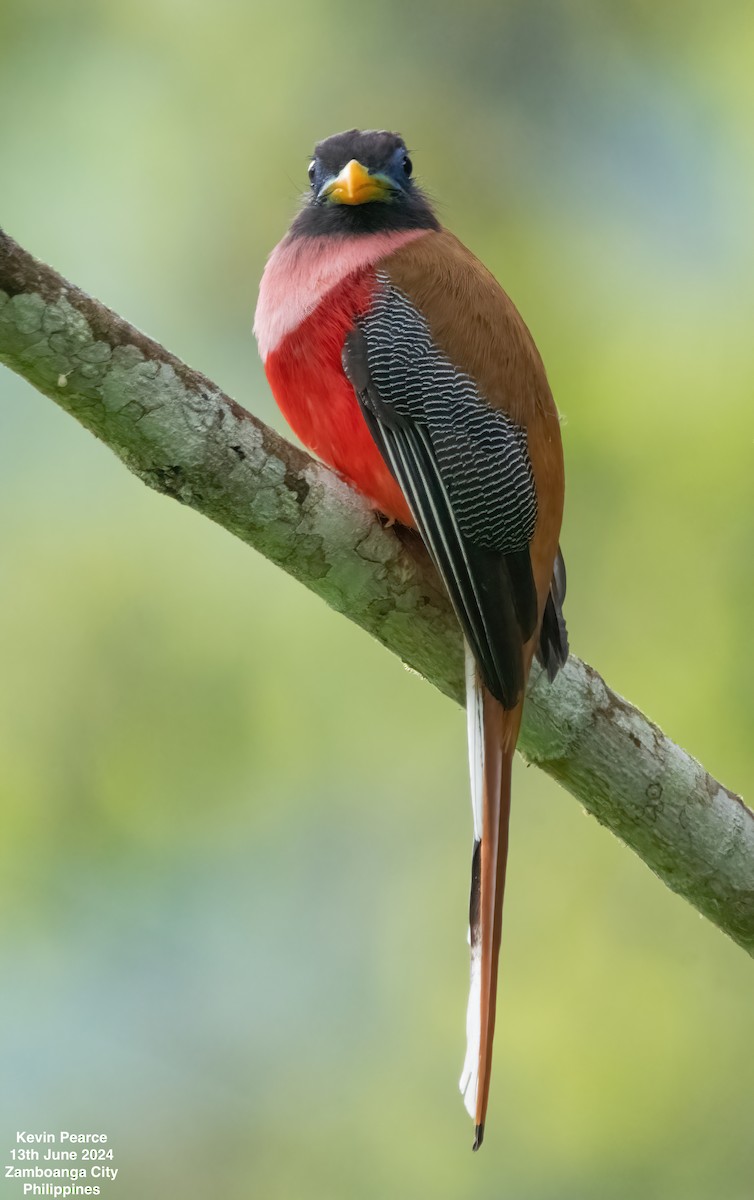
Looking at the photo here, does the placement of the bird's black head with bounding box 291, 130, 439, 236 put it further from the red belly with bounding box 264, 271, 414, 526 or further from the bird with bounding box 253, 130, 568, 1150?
the red belly with bounding box 264, 271, 414, 526

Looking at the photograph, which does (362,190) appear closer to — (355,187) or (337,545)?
(355,187)

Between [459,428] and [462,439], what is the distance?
2cm

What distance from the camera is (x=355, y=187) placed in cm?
322

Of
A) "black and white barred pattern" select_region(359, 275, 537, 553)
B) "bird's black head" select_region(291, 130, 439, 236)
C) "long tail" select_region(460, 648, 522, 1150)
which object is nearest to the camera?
"long tail" select_region(460, 648, 522, 1150)

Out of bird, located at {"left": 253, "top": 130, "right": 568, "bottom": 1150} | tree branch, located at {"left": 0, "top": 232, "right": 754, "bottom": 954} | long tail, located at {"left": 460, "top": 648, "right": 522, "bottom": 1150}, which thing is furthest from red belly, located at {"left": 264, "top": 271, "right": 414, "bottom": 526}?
long tail, located at {"left": 460, "top": 648, "right": 522, "bottom": 1150}

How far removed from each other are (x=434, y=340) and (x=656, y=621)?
2.43 m

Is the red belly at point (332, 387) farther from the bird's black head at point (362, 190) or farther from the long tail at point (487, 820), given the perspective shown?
the long tail at point (487, 820)

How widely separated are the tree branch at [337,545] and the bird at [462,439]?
9 centimetres

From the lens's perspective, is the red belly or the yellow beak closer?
the red belly

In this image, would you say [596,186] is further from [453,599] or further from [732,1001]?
[453,599]

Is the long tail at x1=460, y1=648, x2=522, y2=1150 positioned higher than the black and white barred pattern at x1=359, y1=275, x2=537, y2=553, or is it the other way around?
the black and white barred pattern at x1=359, y1=275, x2=537, y2=553

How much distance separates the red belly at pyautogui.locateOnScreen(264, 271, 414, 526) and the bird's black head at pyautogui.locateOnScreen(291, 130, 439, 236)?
1.06 ft

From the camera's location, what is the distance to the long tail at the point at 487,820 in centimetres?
262

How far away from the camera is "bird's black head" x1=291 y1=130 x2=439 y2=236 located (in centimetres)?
321
